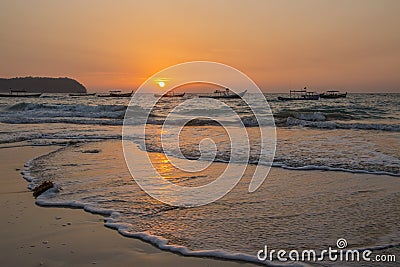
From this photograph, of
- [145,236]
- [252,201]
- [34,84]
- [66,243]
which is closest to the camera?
[66,243]

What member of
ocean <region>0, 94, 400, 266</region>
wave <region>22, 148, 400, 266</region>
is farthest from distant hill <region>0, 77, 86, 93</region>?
wave <region>22, 148, 400, 266</region>

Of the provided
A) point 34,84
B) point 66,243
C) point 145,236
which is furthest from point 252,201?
point 34,84

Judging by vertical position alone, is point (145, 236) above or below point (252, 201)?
below

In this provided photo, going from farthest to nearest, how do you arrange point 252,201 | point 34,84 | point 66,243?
point 34,84
point 252,201
point 66,243

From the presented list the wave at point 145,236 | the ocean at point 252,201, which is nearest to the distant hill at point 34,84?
the ocean at point 252,201

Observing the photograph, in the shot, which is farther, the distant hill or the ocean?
the distant hill

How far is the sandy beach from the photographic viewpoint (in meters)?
4.15

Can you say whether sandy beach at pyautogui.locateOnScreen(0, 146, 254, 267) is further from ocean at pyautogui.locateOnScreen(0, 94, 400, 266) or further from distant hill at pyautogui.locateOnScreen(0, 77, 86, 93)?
distant hill at pyautogui.locateOnScreen(0, 77, 86, 93)

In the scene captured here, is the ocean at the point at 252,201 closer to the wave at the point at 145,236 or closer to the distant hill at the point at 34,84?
the wave at the point at 145,236

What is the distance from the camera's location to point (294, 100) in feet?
217

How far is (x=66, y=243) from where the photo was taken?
463cm

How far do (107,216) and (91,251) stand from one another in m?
1.45

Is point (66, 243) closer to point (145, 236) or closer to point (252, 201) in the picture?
point (145, 236)

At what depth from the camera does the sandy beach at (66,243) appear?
13.6 ft
